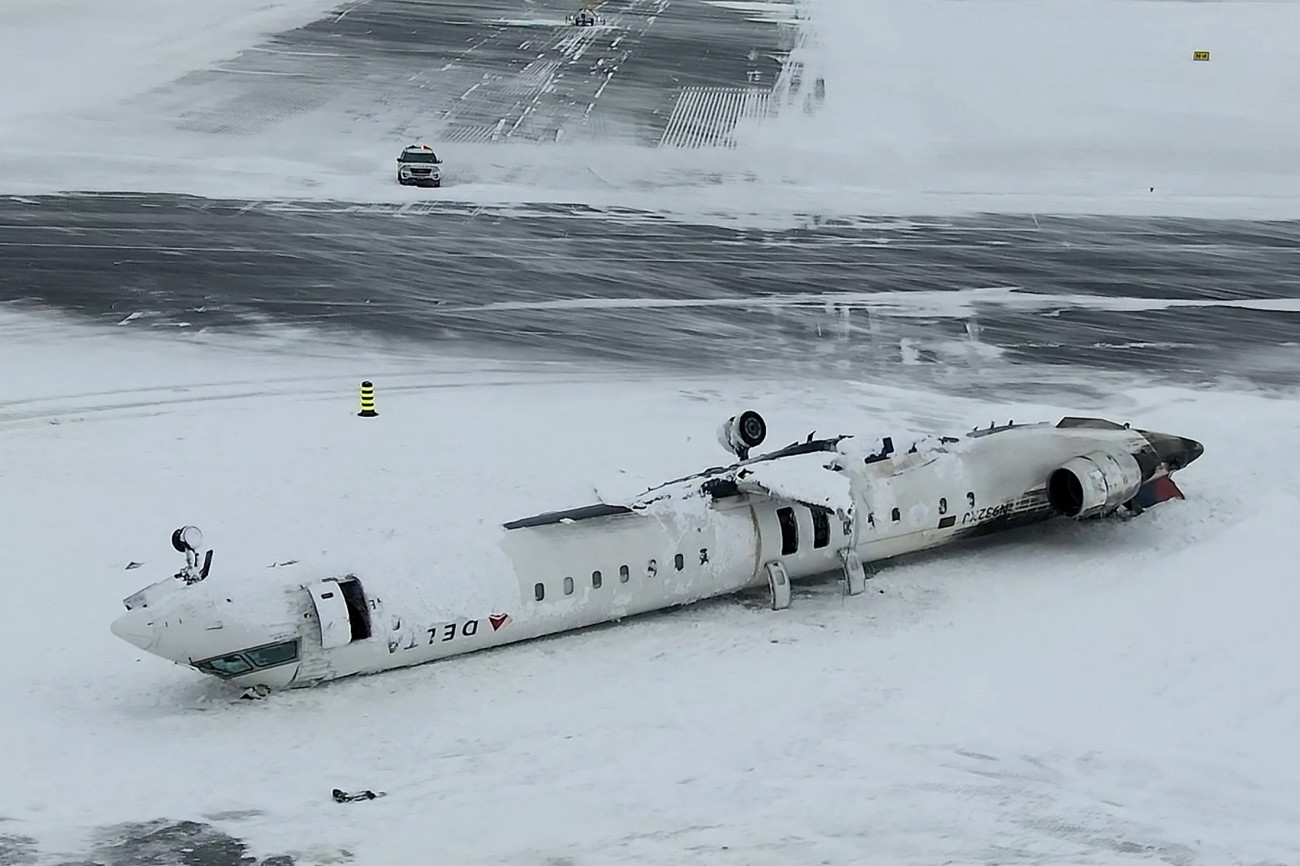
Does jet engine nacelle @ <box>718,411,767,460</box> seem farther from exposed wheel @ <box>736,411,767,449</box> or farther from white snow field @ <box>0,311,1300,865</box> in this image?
white snow field @ <box>0,311,1300,865</box>

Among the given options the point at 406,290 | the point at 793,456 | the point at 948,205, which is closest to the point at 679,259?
→ the point at 406,290

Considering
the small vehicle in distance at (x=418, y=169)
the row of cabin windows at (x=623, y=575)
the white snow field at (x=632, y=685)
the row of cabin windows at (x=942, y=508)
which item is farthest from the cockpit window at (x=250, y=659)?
the small vehicle in distance at (x=418, y=169)

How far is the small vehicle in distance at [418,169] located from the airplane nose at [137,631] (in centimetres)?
4211

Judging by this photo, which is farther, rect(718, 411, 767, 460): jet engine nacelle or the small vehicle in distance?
the small vehicle in distance

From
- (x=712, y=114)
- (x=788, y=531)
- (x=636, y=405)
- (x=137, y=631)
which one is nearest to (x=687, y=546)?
(x=788, y=531)

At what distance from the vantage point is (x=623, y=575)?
91.0 ft

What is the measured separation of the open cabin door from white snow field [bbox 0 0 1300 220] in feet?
126

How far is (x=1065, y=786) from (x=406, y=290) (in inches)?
1237

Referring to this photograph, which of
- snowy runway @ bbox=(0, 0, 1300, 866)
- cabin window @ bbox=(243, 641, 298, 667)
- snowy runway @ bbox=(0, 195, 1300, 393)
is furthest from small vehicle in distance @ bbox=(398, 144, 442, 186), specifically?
cabin window @ bbox=(243, 641, 298, 667)

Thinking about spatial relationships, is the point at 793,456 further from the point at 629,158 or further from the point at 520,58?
the point at 520,58

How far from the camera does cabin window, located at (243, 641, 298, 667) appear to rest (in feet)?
80.0

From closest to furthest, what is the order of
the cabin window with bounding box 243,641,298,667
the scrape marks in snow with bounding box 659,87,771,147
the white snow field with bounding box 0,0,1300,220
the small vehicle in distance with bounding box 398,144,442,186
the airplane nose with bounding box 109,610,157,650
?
1. the airplane nose with bounding box 109,610,157,650
2. the cabin window with bounding box 243,641,298,667
3. the small vehicle in distance with bounding box 398,144,442,186
4. the white snow field with bounding box 0,0,1300,220
5. the scrape marks in snow with bounding box 659,87,771,147

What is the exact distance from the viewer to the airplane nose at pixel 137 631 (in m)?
23.7

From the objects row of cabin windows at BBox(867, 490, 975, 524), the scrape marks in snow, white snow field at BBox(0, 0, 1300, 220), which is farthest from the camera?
the scrape marks in snow
